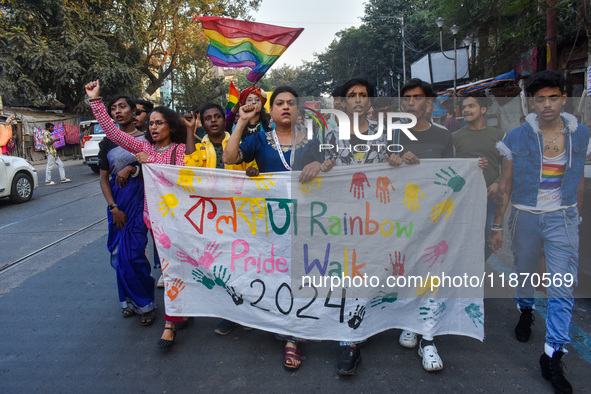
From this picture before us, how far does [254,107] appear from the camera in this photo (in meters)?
2.96

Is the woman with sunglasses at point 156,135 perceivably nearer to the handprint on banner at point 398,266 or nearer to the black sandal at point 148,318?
the black sandal at point 148,318

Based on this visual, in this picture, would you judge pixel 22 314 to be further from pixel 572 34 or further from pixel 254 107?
pixel 572 34

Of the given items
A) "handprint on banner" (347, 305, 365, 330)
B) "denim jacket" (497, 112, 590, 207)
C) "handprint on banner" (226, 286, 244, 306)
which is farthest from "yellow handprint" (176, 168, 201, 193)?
"denim jacket" (497, 112, 590, 207)

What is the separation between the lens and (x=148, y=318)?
356 cm

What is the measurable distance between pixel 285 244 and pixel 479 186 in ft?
4.42

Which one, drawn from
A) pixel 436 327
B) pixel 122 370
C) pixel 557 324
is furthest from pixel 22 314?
pixel 557 324

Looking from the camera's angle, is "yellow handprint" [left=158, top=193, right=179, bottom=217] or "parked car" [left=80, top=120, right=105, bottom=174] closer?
"yellow handprint" [left=158, top=193, right=179, bottom=217]

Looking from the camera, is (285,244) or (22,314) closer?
(285,244)

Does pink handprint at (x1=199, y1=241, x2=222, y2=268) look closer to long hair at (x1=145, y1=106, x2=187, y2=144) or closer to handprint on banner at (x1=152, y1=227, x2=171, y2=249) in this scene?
handprint on banner at (x1=152, y1=227, x2=171, y2=249)

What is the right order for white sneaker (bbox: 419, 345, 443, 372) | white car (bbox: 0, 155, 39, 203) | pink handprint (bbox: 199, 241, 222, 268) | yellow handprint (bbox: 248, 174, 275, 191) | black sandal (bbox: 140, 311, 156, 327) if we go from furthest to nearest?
white car (bbox: 0, 155, 39, 203) < black sandal (bbox: 140, 311, 156, 327) < pink handprint (bbox: 199, 241, 222, 268) < yellow handprint (bbox: 248, 174, 275, 191) < white sneaker (bbox: 419, 345, 443, 372)

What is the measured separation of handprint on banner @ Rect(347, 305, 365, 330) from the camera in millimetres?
2844

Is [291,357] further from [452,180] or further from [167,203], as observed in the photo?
[452,180]

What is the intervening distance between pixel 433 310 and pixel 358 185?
0.95 meters

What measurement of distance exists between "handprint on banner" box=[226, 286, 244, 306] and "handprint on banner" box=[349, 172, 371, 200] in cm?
105
